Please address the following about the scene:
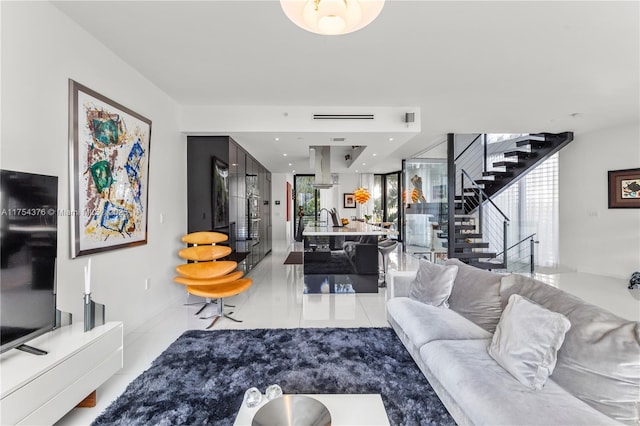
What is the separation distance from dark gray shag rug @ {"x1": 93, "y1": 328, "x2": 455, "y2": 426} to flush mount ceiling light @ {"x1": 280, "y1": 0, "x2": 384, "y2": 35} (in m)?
2.23

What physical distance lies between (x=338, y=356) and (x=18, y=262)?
2.30 metres

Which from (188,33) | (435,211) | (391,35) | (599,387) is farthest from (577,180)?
(188,33)

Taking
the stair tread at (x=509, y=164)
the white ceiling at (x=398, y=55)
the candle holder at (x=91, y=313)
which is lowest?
the candle holder at (x=91, y=313)

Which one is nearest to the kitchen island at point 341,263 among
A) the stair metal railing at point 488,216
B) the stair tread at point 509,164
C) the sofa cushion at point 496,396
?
the sofa cushion at point 496,396

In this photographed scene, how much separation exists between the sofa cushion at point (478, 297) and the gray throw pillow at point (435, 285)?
0.06m

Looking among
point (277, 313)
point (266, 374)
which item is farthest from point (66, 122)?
point (277, 313)

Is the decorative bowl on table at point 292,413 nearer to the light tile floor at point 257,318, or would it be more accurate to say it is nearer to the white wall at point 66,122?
the light tile floor at point 257,318

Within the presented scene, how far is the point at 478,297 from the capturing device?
237 centimetres

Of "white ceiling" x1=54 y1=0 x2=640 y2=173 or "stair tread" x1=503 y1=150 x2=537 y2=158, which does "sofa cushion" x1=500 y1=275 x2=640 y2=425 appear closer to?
"white ceiling" x1=54 y1=0 x2=640 y2=173

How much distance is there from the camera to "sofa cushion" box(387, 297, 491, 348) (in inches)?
84.0

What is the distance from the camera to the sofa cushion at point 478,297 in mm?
2232

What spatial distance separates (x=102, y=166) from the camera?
8.82 feet

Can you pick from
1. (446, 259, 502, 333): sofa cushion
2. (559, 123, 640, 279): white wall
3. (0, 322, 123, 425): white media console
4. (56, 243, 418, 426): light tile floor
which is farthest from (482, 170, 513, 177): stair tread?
(0, 322, 123, 425): white media console

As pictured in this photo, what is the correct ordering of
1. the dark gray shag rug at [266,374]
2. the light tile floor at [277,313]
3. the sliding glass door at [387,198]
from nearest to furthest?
the dark gray shag rug at [266,374], the light tile floor at [277,313], the sliding glass door at [387,198]
